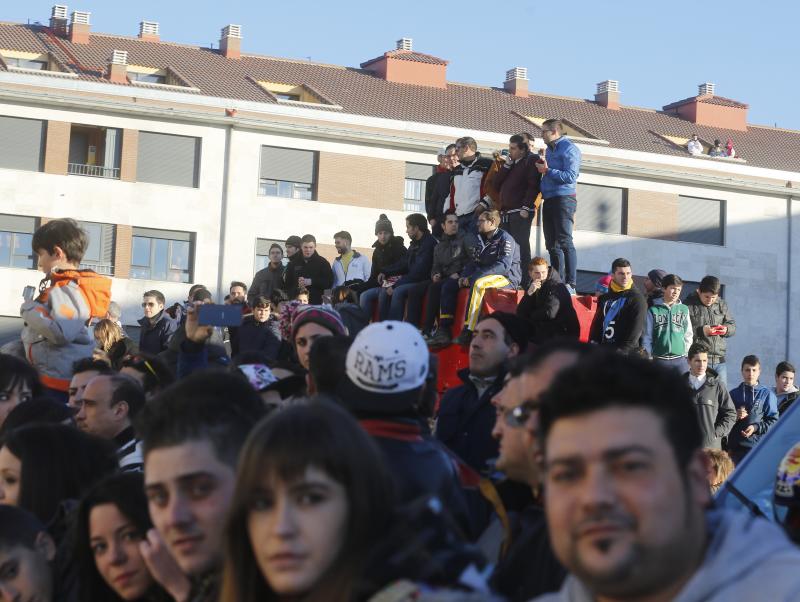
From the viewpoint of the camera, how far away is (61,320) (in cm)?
762

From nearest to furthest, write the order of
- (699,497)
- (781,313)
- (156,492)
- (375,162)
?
1. (699,497)
2. (156,492)
3. (375,162)
4. (781,313)

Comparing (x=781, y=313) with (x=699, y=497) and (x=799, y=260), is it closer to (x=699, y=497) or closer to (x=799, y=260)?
(x=799, y=260)

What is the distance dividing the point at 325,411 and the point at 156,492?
0.80 metres

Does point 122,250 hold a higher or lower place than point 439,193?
higher

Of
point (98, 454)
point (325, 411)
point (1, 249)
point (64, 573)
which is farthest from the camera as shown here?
point (1, 249)

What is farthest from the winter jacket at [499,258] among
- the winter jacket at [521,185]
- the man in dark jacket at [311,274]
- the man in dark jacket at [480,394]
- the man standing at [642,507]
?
the man standing at [642,507]

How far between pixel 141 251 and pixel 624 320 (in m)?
30.5

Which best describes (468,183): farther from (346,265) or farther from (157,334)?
(346,265)

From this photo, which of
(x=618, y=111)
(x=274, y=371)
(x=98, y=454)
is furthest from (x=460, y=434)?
(x=618, y=111)

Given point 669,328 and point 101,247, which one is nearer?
point 669,328

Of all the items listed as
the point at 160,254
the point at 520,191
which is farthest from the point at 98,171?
the point at 520,191

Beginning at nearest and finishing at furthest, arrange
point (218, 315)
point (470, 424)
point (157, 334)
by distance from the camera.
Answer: point (470, 424) → point (218, 315) → point (157, 334)

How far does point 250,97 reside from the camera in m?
45.1

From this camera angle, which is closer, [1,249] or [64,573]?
[64,573]
